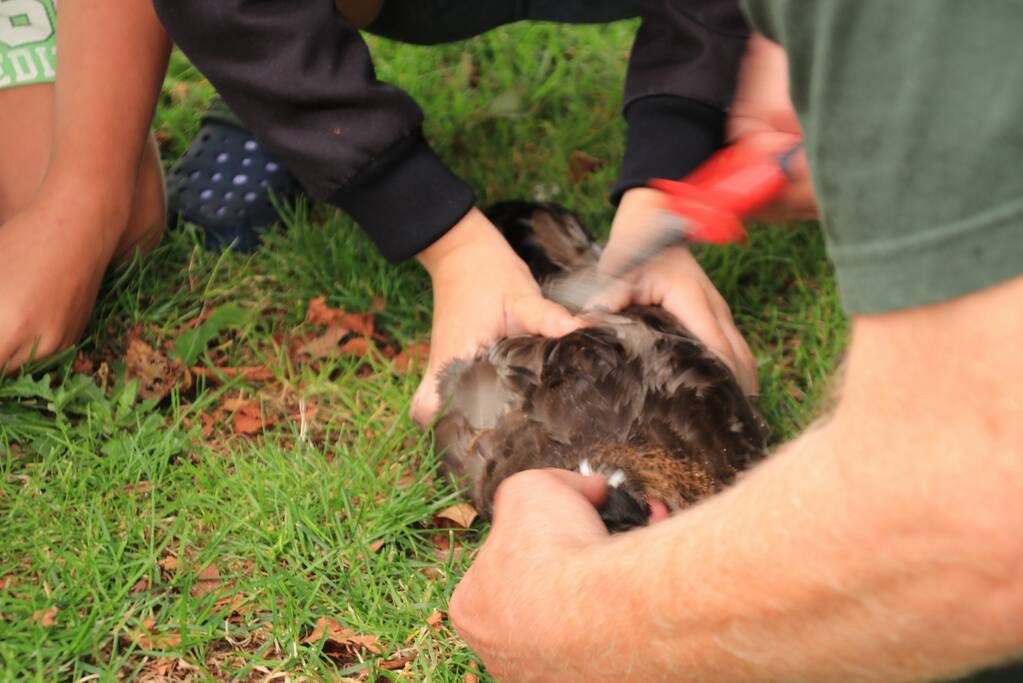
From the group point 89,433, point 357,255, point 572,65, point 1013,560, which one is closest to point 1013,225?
point 1013,560

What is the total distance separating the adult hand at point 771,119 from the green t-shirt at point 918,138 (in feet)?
2.50

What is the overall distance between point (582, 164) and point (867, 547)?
2506 millimetres

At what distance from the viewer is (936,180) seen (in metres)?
0.88

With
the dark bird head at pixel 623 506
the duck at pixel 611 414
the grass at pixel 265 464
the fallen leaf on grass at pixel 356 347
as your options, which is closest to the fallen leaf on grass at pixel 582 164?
the grass at pixel 265 464

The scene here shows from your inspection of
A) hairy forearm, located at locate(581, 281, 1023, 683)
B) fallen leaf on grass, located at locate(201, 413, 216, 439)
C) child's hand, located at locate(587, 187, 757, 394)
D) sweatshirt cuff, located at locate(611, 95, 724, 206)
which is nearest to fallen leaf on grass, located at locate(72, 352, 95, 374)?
fallen leaf on grass, located at locate(201, 413, 216, 439)

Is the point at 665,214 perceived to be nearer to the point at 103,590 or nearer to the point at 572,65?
the point at 103,590

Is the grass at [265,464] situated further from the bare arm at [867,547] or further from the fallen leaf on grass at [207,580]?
the bare arm at [867,547]

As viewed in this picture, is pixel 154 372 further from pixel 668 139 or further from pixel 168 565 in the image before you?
pixel 668 139

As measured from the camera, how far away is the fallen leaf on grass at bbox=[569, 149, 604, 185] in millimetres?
3357

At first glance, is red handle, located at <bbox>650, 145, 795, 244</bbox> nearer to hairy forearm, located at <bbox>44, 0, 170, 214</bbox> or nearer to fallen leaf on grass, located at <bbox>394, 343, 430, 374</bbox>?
fallen leaf on grass, located at <bbox>394, 343, 430, 374</bbox>

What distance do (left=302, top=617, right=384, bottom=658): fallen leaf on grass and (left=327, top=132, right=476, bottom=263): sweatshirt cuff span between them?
88 centimetres

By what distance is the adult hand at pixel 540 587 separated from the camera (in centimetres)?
138

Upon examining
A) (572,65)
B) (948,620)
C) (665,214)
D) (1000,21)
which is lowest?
(572,65)

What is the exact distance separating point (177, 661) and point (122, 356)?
3.14 feet
